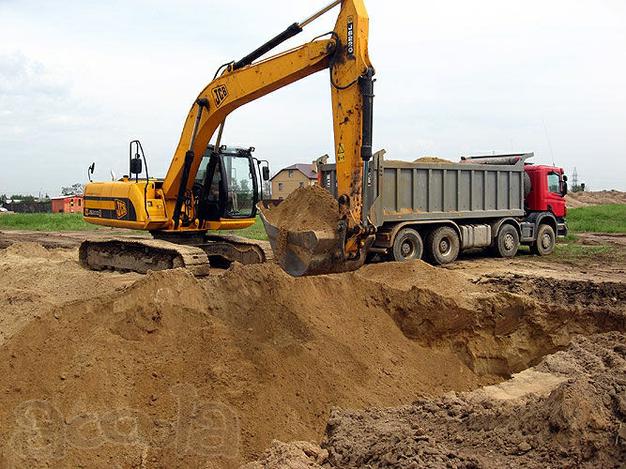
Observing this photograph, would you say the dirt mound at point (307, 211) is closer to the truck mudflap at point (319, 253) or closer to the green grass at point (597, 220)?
the truck mudflap at point (319, 253)

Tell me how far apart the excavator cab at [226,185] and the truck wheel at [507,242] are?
20.5 feet

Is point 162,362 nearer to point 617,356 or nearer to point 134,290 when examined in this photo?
point 134,290

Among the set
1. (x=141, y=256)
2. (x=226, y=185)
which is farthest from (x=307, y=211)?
(x=141, y=256)

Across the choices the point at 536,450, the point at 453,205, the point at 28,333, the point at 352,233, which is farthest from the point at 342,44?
the point at 453,205

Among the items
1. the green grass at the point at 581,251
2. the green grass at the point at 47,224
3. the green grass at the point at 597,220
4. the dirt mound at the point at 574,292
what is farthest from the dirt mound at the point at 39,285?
the green grass at the point at 597,220

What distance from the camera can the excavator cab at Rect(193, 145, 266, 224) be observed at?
39.4 ft

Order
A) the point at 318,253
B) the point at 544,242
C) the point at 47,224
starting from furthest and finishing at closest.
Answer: the point at 47,224 < the point at 544,242 < the point at 318,253

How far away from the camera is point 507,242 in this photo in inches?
607

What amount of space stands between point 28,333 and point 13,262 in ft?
25.0

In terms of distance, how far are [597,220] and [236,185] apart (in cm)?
2112

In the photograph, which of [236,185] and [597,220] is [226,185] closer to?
[236,185]

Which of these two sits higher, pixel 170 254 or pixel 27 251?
pixel 170 254

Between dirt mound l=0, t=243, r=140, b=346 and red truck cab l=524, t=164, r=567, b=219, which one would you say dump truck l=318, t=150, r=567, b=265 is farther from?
dirt mound l=0, t=243, r=140, b=346

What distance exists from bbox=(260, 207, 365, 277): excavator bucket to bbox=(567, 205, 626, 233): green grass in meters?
19.3
